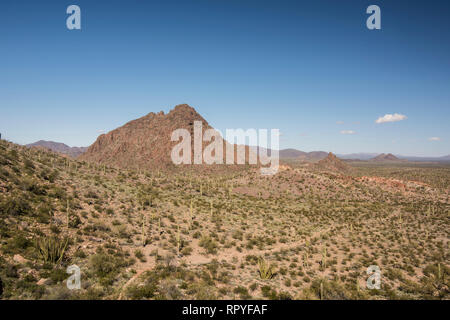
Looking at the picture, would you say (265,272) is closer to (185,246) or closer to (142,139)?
(185,246)

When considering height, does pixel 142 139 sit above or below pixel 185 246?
above

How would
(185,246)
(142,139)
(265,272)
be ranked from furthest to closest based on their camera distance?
(142,139)
(185,246)
(265,272)

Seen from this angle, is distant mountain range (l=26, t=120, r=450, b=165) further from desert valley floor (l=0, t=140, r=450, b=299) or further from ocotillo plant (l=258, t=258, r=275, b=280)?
ocotillo plant (l=258, t=258, r=275, b=280)

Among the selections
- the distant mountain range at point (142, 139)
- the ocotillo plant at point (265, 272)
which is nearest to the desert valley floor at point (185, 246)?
the ocotillo plant at point (265, 272)

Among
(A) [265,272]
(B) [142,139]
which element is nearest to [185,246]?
(A) [265,272]

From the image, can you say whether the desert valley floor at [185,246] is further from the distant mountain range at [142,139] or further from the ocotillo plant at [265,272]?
the distant mountain range at [142,139]

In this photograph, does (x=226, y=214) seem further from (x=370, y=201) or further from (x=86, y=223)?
(x=370, y=201)

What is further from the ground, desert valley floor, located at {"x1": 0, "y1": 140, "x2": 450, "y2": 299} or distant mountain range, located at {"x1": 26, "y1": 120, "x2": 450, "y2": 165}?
distant mountain range, located at {"x1": 26, "y1": 120, "x2": 450, "y2": 165}

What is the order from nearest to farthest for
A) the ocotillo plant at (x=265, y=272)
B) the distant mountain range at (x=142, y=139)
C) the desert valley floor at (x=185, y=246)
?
the desert valley floor at (x=185, y=246)
the ocotillo plant at (x=265, y=272)
the distant mountain range at (x=142, y=139)

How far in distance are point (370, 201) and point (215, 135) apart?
6606 cm

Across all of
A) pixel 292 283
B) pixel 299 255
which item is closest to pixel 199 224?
pixel 299 255

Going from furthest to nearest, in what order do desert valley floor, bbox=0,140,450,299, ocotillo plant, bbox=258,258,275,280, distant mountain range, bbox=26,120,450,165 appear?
1. distant mountain range, bbox=26,120,450,165
2. ocotillo plant, bbox=258,258,275,280
3. desert valley floor, bbox=0,140,450,299

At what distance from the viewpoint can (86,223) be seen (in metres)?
13.8

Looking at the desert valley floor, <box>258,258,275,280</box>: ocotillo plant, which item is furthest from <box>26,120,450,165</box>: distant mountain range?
<box>258,258,275,280</box>: ocotillo plant
